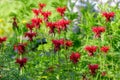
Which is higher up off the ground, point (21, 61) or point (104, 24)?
point (104, 24)

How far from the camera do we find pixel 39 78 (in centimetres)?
616

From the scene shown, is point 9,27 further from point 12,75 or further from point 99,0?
point 12,75

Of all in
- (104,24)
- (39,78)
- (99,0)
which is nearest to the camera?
(39,78)

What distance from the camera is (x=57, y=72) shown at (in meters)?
6.29

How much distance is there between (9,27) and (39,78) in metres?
4.28

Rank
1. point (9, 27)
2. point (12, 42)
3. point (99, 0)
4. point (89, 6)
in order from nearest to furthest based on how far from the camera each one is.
Answer: point (12, 42) < point (89, 6) < point (99, 0) < point (9, 27)

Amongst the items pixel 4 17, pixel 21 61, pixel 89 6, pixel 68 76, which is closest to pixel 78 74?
pixel 68 76

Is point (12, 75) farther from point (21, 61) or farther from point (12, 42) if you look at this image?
point (12, 42)

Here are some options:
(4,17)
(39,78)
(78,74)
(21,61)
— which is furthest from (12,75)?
(4,17)

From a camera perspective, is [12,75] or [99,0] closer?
[12,75]

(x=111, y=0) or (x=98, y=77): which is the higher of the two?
(x=111, y=0)

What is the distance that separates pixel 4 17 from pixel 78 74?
A: 5.00 m

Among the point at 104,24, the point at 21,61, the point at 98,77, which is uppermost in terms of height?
the point at 104,24

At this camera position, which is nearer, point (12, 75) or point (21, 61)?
point (12, 75)
